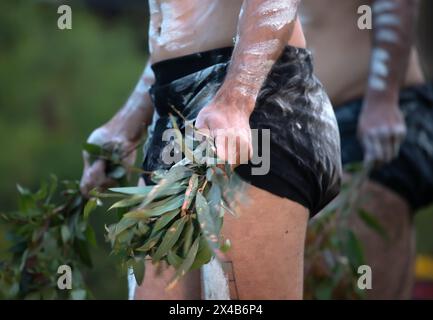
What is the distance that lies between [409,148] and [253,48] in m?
1.44

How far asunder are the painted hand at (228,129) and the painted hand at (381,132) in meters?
1.27

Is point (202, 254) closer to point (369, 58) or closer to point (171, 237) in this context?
point (171, 237)

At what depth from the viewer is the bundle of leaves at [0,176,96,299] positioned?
8.06 feet

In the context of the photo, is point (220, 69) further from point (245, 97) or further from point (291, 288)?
point (291, 288)

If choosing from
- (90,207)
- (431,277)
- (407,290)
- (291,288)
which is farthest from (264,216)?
(431,277)

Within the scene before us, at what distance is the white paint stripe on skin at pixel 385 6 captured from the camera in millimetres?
3037

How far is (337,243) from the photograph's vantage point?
296cm

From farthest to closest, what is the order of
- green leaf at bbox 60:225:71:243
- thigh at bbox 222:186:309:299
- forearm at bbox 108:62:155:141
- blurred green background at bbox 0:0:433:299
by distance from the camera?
blurred green background at bbox 0:0:433:299 → green leaf at bbox 60:225:71:243 → forearm at bbox 108:62:155:141 → thigh at bbox 222:186:309:299

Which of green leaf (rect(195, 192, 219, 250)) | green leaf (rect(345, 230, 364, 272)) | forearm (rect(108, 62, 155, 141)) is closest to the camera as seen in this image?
green leaf (rect(195, 192, 219, 250))

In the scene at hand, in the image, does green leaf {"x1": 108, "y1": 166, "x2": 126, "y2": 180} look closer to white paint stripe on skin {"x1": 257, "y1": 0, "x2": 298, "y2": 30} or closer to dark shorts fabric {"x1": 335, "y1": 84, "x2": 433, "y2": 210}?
white paint stripe on skin {"x1": 257, "y1": 0, "x2": 298, "y2": 30}

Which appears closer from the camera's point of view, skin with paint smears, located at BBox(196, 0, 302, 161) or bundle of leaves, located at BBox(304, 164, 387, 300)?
skin with paint smears, located at BBox(196, 0, 302, 161)

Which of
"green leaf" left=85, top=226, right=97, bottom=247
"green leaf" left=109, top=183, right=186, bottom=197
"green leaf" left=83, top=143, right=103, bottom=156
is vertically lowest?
"green leaf" left=85, top=226, right=97, bottom=247

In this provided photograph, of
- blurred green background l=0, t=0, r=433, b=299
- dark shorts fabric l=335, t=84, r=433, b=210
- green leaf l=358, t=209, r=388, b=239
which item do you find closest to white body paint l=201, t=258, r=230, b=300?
green leaf l=358, t=209, r=388, b=239

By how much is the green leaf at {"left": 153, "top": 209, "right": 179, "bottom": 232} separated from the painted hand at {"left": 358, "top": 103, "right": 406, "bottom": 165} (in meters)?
1.37
